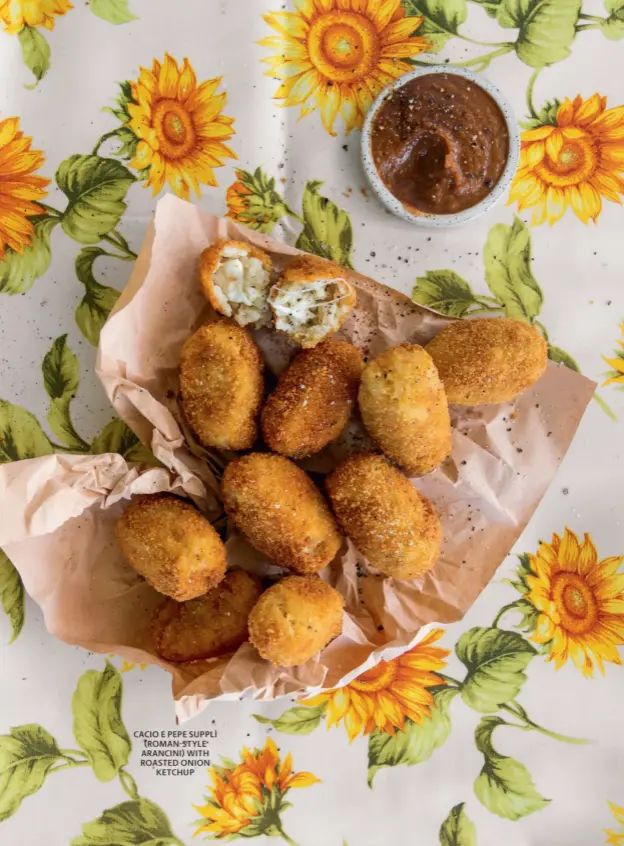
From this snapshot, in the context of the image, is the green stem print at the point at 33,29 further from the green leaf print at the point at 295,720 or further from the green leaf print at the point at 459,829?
the green leaf print at the point at 459,829

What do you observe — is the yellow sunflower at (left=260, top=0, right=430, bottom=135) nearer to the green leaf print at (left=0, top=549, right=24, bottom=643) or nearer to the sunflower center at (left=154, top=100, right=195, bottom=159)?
the sunflower center at (left=154, top=100, right=195, bottom=159)

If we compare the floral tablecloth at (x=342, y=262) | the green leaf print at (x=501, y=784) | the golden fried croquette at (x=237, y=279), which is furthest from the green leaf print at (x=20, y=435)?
the green leaf print at (x=501, y=784)

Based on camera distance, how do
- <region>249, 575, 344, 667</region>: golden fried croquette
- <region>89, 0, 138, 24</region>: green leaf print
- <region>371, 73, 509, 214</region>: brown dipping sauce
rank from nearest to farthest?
<region>249, 575, 344, 667</region>: golden fried croquette → <region>371, 73, 509, 214</region>: brown dipping sauce → <region>89, 0, 138, 24</region>: green leaf print

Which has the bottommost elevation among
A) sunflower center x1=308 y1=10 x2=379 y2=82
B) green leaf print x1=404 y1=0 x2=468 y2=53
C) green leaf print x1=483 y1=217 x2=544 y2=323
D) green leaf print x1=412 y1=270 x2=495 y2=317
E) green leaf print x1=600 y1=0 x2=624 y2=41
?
green leaf print x1=412 y1=270 x2=495 y2=317

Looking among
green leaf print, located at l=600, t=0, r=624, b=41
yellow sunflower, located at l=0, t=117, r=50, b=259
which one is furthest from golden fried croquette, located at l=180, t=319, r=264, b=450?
green leaf print, located at l=600, t=0, r=624, b=41

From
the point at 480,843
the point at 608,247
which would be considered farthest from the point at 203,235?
the point at 480,843

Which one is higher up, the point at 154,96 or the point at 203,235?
the point at 154,96

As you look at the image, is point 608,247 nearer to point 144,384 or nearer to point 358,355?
point 358,355
